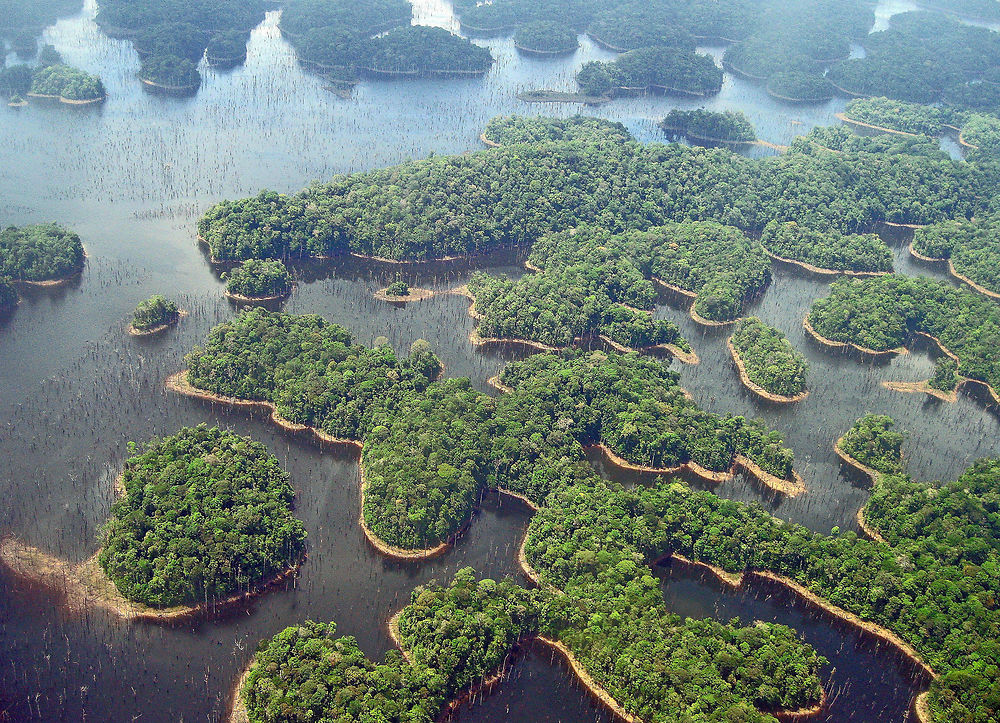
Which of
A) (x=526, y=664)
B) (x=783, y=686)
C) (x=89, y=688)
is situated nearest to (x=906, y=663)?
(x=783, y=686)

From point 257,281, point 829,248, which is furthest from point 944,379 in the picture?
point 257,281

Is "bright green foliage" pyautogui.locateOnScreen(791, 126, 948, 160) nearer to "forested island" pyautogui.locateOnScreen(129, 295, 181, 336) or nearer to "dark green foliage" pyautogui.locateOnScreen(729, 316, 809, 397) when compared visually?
"dark green foliage" pyautogui.locateOnScreen(729, 316, 809, 397)

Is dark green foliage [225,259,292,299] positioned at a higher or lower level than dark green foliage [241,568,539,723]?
lower

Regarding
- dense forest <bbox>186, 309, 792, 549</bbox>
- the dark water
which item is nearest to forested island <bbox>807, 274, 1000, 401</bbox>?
the dark water

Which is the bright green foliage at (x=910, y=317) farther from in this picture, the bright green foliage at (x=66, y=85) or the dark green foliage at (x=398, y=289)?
the bright green foliage at (x=66, y=85)

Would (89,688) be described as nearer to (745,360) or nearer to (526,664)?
(526,664)

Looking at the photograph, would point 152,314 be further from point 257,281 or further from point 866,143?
point 866,143
